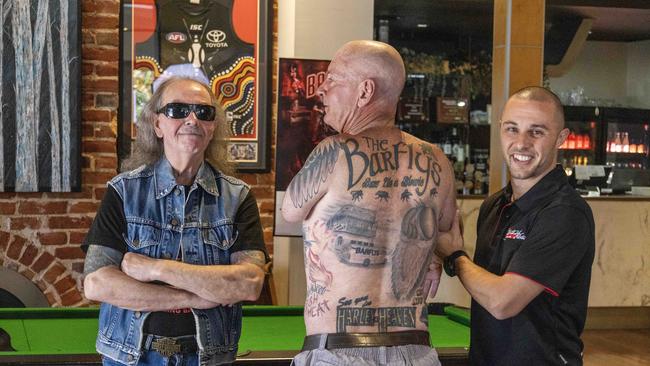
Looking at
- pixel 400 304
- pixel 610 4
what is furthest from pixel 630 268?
pixel 400 304

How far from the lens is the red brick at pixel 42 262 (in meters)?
5.62

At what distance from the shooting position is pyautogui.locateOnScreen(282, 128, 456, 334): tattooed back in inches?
94.3

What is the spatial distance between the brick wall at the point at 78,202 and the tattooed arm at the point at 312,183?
11.4 ft

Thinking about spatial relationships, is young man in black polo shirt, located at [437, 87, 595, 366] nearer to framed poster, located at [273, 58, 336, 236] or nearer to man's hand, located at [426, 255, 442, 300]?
man's hand, located at [426, 255, 442, 300]

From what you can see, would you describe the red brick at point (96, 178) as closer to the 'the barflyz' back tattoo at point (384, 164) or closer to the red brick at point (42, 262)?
the red brick at point (42, 262)

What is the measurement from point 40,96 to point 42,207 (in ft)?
2.26

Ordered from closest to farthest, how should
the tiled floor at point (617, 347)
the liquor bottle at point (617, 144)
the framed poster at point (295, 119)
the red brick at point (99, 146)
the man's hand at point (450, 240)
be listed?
the man's hand at point (450, 240), the framed poster at point (295, 119), the red brick at point (99, 146), the tiled floor at point (617, 347), the liquor bottle at point (617, 144)

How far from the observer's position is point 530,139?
109 inches

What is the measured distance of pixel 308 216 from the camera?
247 cm

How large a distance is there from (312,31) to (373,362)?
3.39m

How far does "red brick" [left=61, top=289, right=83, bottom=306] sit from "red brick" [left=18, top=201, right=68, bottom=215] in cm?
51

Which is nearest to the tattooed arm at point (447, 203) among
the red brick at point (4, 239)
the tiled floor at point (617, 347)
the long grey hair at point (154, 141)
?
the long grey hair at point (154, 141)

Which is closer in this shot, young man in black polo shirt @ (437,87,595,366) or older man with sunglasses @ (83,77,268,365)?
older man with sunglasses @ (83,77,268,365)

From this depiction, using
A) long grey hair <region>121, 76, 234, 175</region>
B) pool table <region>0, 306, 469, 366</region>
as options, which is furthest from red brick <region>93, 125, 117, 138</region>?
long grey hair <region>121, 76, 234, 175</region>
